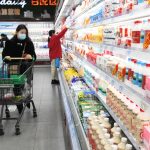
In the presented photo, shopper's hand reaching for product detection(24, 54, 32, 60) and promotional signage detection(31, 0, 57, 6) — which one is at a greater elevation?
promotional signage detection(31, 0, 57, 6)

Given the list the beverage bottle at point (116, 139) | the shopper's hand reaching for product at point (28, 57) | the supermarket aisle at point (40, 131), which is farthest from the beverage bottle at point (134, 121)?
the shopper's hand reaching for product at point (28, 57)

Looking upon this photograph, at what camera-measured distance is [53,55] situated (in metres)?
9.53

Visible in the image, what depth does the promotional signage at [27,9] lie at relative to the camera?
14.6 m

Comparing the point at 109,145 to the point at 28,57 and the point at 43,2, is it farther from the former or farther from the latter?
the point at 43,2

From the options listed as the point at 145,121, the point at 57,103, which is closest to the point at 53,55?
the point at 57,103

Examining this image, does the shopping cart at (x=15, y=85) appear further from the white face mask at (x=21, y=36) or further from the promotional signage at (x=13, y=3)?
the promotional signage at (x=13, y=3)

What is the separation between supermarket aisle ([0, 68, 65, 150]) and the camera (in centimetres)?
432

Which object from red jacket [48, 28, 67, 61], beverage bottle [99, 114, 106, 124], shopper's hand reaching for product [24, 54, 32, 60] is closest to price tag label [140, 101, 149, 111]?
beverage bottle [99, 114, 106, 124]

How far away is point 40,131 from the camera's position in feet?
16.2

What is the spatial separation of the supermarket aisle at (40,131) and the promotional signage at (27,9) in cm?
850

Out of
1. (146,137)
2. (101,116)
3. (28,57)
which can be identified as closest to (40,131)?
(28,57)

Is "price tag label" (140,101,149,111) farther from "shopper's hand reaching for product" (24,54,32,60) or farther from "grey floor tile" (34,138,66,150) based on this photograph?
"shopper's hand reaching for product" (24,54,32,60)

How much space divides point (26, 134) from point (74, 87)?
3.53 ft

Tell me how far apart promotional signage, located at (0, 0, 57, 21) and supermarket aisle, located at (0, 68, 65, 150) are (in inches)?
335
